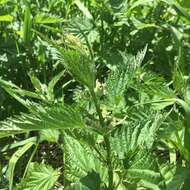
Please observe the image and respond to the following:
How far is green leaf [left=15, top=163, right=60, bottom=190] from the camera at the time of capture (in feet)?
4.33

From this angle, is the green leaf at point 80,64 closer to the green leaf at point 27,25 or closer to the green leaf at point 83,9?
the green leaf at point 27,25

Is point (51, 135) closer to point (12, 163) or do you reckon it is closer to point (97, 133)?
point (12, 163)

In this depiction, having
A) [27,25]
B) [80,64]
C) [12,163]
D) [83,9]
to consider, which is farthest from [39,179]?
[83,9]

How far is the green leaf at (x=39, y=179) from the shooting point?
1318 millimetres

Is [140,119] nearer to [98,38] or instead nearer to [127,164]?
[127,164]

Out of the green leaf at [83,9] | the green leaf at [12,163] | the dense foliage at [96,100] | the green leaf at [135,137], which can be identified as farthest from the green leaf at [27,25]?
the green leaf at [135,137]

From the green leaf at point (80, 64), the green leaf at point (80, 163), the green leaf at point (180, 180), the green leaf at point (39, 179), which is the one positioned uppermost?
the green leaf at point (80, 64)

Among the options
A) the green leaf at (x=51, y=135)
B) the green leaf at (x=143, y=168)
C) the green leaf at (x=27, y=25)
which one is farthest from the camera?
the green leaf at (x=27, y=25)

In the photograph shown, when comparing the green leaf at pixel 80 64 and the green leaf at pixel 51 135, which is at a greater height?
the green leaf at pixel 80 64

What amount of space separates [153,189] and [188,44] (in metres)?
1.02

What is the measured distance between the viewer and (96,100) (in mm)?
1121

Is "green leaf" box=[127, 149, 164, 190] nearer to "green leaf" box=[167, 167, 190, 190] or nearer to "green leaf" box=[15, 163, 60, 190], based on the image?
"green leaf" box=[167, 167, 190, 190]

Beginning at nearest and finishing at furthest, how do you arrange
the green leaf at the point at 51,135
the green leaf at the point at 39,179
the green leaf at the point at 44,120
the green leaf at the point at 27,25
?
the green leaf at the point at 44,120
the green leaf at the point at 39,179
the green leaf at the point at 51,135
the green leaf at the point at 27,25

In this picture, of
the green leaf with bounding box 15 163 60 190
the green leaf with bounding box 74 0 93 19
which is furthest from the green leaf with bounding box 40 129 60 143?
the green leaf with bounding box 74 0 93 19
